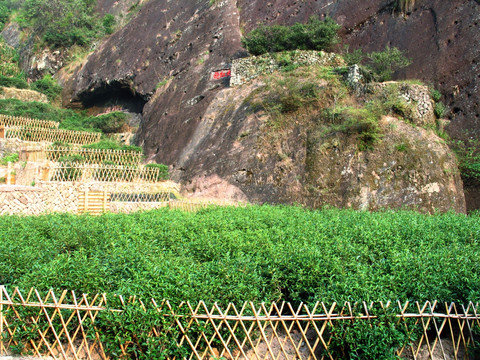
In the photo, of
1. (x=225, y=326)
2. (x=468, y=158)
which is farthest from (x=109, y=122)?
(x=225, y=326)

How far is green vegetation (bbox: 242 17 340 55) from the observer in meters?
18.6

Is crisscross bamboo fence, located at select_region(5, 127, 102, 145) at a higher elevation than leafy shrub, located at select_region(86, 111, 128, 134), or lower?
lower

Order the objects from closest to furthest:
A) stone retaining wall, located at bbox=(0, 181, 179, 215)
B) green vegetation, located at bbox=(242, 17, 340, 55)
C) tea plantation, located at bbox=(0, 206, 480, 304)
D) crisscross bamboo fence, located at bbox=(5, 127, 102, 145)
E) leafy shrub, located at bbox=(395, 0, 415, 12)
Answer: tea plantation, located at bbox=(0, 206, 480, 304), stone retaining wall, located at bbox=(0, 181, 179, 215), leafy shrub, located at bbox=(395, 0, 415, 12), green vegetation, located at bbox=(242, 17, 340, 55), crisscross bamboo fence, located at bbox=(5, 127, 102, 145)

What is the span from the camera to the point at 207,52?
24.2 metres

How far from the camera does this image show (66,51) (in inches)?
1374

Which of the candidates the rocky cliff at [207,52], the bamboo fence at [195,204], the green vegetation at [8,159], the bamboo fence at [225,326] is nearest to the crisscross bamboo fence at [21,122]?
the green vegetation at [8,159]

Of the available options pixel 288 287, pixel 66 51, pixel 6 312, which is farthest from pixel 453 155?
pixel 66 51

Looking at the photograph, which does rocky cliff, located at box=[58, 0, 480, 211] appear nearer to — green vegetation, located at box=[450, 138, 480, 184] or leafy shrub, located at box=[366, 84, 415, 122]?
green vegetation, located at box=[450, 138, 480, 184]

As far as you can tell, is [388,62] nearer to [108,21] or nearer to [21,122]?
[21,122]

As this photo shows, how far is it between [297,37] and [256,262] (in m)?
15.0

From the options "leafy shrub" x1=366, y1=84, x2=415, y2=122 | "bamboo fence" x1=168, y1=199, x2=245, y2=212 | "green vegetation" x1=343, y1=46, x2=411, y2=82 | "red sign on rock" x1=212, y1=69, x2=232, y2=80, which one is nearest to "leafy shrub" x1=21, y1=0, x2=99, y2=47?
"red sign on rock" x1=212, y1=69, x2=232, y2=80

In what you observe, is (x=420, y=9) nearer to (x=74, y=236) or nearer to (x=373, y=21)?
(x=373, y=21)

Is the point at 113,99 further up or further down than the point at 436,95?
further down

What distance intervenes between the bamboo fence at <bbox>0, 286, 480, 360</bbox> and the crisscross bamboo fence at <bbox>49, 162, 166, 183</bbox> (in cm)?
1179
